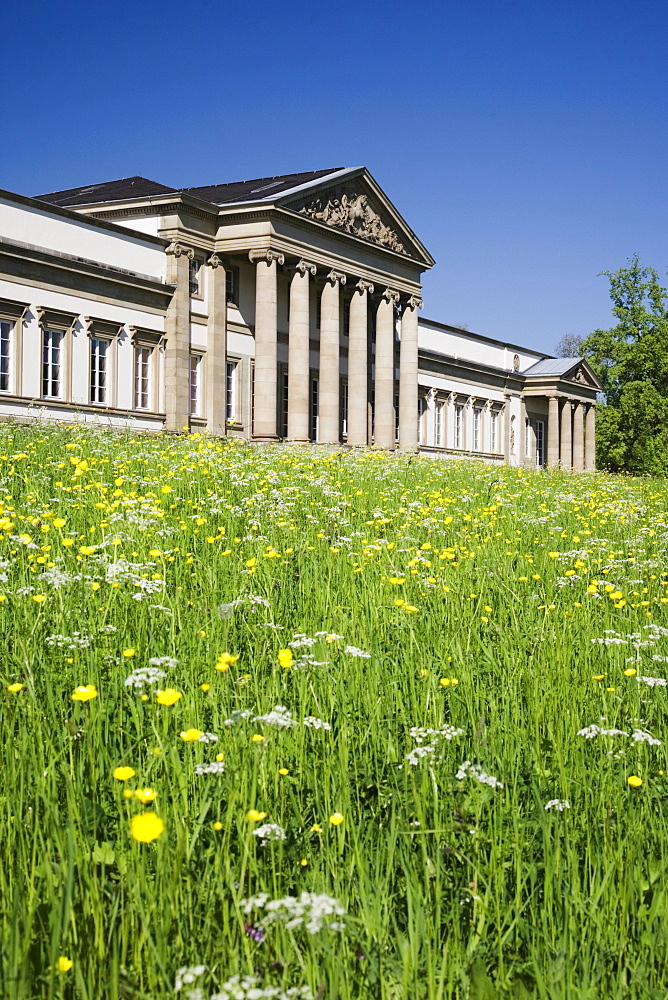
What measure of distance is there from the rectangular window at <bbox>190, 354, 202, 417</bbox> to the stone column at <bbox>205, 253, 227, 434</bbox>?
14.2 inches

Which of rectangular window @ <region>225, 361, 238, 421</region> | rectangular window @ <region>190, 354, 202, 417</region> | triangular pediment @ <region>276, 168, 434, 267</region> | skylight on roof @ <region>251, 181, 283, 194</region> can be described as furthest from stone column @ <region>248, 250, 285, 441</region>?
skylight on roof @ <region>251, 181, 283, 194</region>

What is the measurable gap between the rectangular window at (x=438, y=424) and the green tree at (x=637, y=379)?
1373 cm

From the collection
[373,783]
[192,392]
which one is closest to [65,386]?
[192,392]

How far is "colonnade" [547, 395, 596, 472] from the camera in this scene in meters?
67.0

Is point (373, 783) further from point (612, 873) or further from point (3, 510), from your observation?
point (3, 510)

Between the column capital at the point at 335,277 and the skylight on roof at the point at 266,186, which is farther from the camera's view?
the column capital at the point at 335,277

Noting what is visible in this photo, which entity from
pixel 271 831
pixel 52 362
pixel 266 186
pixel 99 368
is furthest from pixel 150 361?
pixel 271 831

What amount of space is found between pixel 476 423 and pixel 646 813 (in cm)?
5969

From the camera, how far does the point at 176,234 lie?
36.4m

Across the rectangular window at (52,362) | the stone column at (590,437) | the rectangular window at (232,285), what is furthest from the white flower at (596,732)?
the stone column at (590,437)

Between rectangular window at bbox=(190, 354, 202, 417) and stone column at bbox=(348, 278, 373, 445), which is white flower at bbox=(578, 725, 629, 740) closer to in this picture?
rectangular window at bbox=(190, 354, 202, 417)

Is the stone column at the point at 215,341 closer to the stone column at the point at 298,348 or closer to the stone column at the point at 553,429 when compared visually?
the stone column at the point at 298,348

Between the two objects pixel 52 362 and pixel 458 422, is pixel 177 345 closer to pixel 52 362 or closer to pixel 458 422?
pixel 52 362

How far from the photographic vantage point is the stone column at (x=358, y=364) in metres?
44.5
